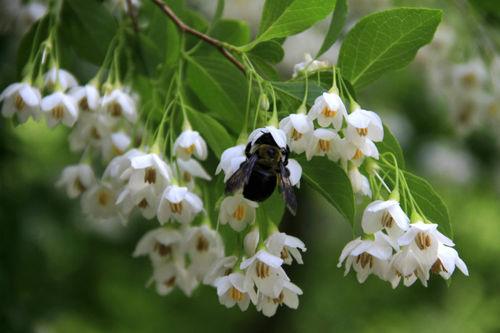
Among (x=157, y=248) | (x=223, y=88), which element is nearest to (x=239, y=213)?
(x=223, y=88)

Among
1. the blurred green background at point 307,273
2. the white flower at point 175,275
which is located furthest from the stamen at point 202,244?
the blurred green background at point 307,273

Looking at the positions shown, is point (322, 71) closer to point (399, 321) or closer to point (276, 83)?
point (276, 83)

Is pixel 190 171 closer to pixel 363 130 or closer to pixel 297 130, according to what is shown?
pixel 297 130

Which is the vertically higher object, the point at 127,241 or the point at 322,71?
the point at 322,71

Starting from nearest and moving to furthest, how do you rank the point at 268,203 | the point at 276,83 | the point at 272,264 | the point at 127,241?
the point at 272,264 < the point at 276,83 < the point at 268,203 < the point at 127,241

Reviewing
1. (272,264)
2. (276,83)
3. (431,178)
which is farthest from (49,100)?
(431,178)

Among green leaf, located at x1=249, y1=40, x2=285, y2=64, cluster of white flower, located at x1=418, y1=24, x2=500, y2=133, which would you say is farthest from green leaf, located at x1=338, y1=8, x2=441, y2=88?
cluster of white flower, located at x1=418, y1=24, x2=500, y2=133

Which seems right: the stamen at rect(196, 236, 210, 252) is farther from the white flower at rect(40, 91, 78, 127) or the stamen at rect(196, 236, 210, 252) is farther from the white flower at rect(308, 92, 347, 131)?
the white flower at rect(308, 92, 347, 131)
